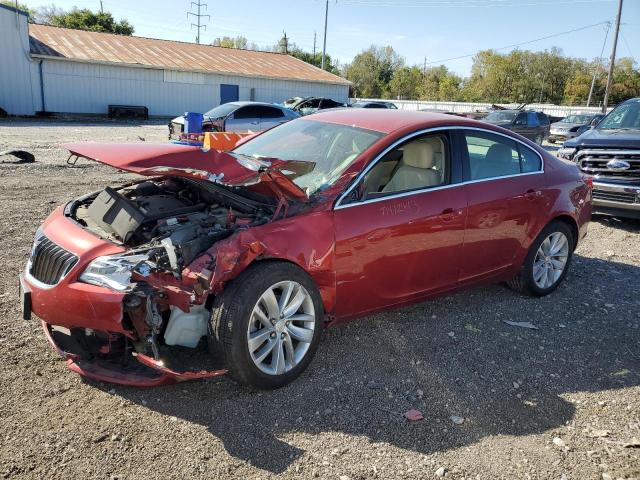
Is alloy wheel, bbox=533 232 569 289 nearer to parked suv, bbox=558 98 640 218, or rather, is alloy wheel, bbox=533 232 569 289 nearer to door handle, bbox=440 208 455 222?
door handle, bbox=440 208 455 222

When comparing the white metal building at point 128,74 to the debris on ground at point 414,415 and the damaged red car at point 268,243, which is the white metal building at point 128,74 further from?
the debris on ground at point 414,415

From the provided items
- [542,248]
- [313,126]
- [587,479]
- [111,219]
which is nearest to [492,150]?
[542,248]

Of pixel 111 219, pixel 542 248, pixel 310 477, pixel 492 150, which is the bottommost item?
pixel 310 477

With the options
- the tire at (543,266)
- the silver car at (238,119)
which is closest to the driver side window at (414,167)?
the tire at (543,266)

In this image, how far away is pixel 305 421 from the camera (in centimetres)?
309

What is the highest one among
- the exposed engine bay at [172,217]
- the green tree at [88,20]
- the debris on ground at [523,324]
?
the green tree at [88,20]

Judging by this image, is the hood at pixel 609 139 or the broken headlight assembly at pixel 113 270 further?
the hood at pixel 609 139

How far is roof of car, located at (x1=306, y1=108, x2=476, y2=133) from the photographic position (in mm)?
4145

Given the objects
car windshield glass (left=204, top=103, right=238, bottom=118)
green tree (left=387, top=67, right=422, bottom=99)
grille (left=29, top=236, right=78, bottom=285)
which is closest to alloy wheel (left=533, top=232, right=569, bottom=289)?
grille (left=29, top=236, right=78, bottom=285)

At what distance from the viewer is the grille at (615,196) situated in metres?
7.73

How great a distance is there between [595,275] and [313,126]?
3750mm

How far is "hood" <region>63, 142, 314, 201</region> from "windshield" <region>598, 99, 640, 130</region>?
25.0 feet

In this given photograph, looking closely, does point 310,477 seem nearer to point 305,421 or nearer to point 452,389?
point 305,421

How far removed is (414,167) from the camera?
4.22 metres
